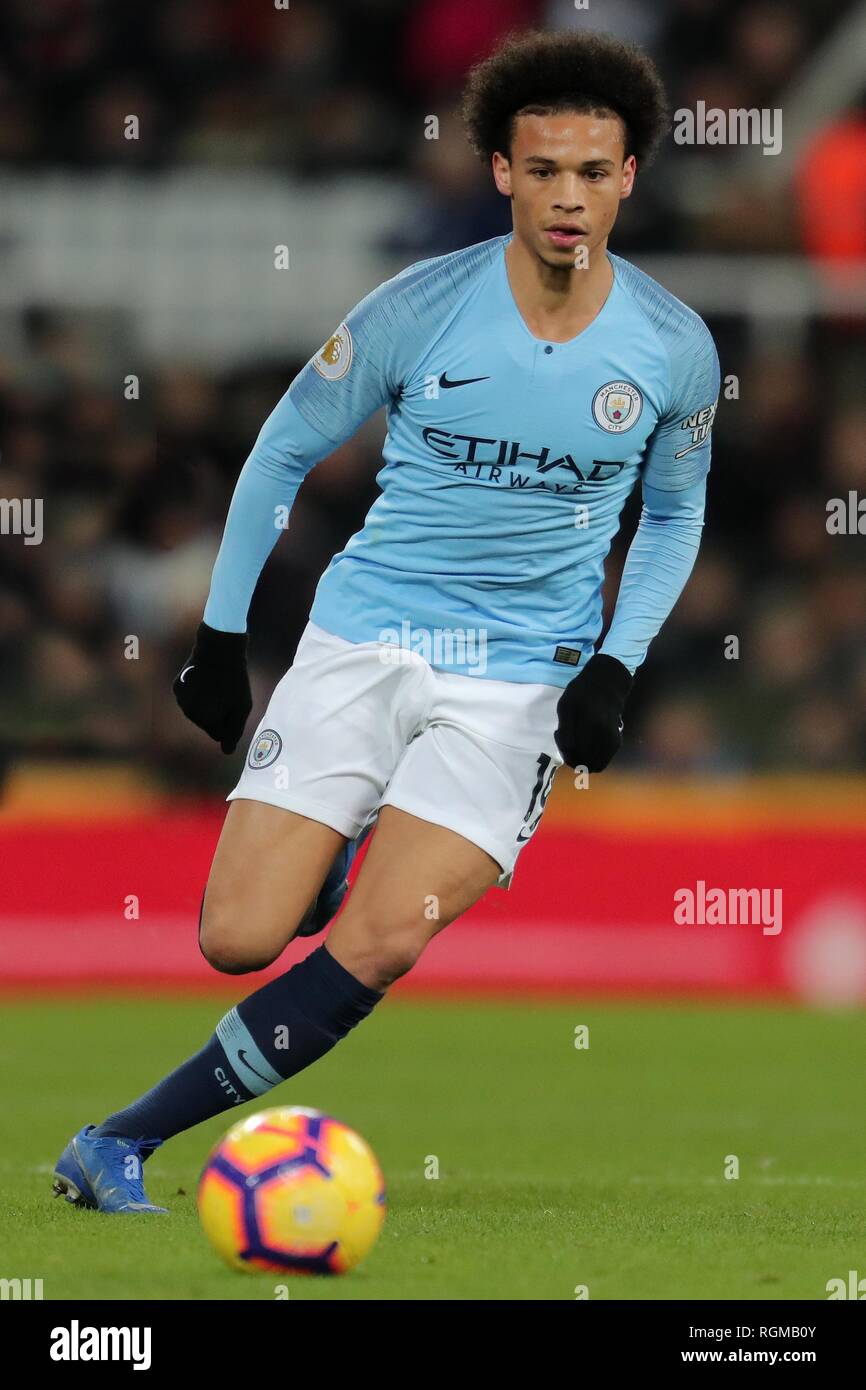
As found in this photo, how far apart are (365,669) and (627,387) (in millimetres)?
842

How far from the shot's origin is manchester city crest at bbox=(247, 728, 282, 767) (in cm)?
480

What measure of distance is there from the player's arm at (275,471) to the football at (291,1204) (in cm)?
120

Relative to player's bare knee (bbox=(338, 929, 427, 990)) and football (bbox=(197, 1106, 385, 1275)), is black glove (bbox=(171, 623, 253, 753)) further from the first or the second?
football (bbox=(197, 1106, 385, 1275))

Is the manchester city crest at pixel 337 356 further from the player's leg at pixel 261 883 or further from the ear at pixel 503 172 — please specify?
the player's leg at pixel 261 883

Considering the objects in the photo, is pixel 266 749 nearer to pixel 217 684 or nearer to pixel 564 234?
pixel 217 684

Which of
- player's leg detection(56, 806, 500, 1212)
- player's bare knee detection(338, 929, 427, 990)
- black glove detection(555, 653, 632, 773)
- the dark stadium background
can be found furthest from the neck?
the dark stadium background

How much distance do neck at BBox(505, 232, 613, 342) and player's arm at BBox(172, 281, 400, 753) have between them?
29cm

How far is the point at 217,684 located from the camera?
4973 mm

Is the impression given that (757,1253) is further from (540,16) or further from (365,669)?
(540,16)

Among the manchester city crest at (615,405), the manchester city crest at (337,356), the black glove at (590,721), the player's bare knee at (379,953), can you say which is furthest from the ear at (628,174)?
the player's bare knee at (379,953)

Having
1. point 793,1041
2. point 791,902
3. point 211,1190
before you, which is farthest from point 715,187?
point 211,1190

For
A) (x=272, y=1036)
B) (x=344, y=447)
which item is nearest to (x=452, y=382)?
(x=272, y=1036)

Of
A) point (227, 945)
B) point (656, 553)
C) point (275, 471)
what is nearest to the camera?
point (227, 945)

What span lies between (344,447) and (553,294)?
19.3 ft
